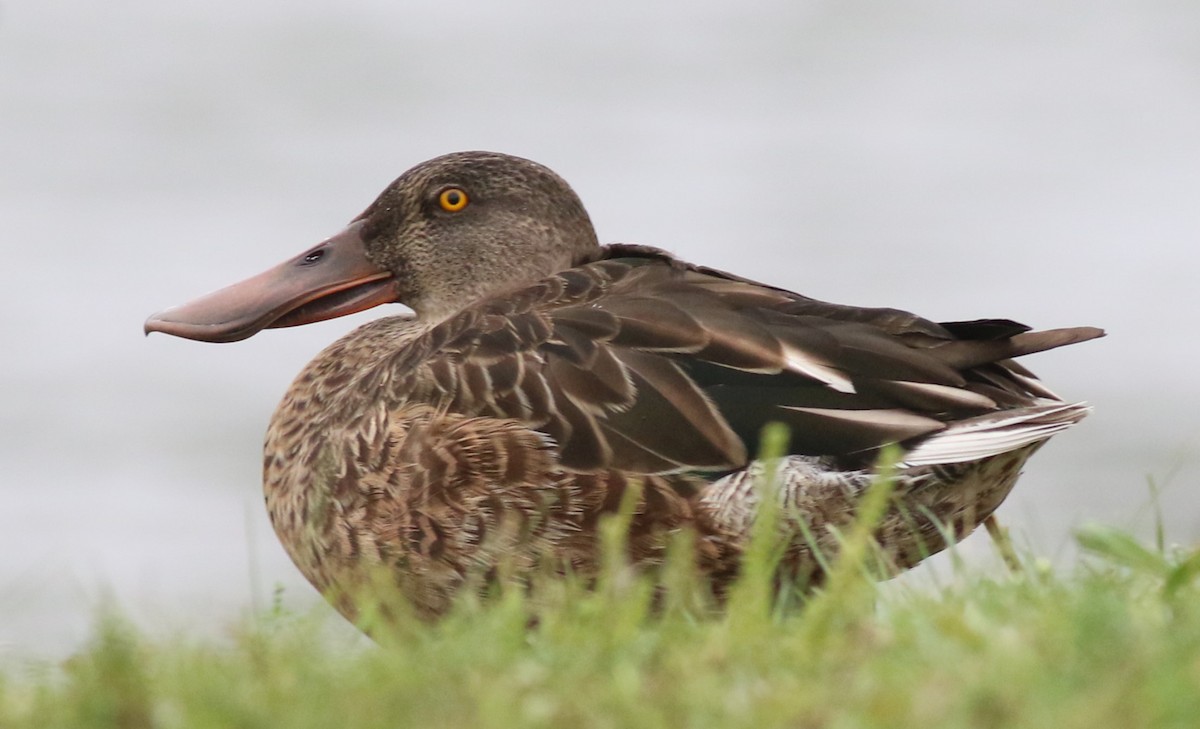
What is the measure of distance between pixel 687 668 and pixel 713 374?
1.86 meters

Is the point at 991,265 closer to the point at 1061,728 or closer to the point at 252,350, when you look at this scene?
the point at 252,350

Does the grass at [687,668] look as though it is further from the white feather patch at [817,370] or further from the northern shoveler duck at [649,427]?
the white feather patch at [817,370]

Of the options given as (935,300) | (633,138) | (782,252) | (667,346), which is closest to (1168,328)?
(935,300)

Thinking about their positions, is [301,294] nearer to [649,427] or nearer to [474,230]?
[474,230]

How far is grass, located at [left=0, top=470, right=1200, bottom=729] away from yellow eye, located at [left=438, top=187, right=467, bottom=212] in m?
2.68

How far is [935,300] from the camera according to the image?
585 inches

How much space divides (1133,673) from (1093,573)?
3.53ft

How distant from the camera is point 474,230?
6.23 meters

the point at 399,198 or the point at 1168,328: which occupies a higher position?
the point at 399,198

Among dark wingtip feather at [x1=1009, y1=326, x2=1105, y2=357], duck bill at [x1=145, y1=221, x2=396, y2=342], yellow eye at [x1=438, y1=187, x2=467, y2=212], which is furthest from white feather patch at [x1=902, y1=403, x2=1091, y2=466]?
duck bill at [x1=145, y1=221, x2=396, y2=342]

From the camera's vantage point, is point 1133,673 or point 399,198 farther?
point 399,198

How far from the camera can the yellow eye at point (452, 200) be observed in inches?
246

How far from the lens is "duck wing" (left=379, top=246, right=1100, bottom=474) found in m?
4.73

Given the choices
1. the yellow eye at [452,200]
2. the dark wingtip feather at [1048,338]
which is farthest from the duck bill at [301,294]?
the dark wingtip feather at [1048,338]
